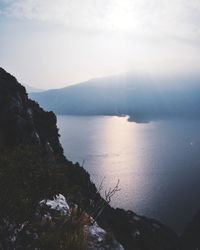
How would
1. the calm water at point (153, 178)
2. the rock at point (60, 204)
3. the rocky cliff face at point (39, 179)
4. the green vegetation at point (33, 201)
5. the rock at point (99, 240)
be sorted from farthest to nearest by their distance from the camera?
the calm water at point (153, 178) → the rock at point (60, 204) → the rock at point (99, 240) → the rocky cliff face at point (39, 179) → the green vegetation at point (33, 201)

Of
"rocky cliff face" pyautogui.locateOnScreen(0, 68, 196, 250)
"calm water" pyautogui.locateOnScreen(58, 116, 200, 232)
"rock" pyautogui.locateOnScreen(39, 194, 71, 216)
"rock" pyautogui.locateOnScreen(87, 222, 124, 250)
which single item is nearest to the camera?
"rocky cliff face" pyautogui.locateOnScreen(0, 68, 196, 250)

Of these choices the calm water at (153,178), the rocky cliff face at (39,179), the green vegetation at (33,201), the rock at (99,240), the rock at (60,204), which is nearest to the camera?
→ the green vegetation at (33,201)

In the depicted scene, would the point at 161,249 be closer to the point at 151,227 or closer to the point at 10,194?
the point at 151,227

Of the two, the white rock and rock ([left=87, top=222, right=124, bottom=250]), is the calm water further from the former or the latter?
the white rock

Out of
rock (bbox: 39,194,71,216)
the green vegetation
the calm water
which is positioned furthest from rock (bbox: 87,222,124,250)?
the calm water

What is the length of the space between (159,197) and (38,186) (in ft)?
361

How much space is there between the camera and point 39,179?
13.4 metres

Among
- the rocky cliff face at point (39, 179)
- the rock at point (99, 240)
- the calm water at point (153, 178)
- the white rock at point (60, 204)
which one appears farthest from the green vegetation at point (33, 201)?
the calm water at point (153, 178)

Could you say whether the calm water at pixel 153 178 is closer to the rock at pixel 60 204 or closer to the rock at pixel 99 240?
the rock at pixel 99 240

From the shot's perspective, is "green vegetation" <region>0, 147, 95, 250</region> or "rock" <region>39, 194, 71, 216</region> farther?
"rock" <region>39, 194, 71, 216</region>

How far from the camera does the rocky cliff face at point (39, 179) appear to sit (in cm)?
1203

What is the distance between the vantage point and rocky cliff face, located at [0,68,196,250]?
39.5 feet

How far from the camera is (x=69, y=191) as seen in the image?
14.7 metres

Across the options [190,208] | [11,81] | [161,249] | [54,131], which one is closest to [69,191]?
[11,81]
